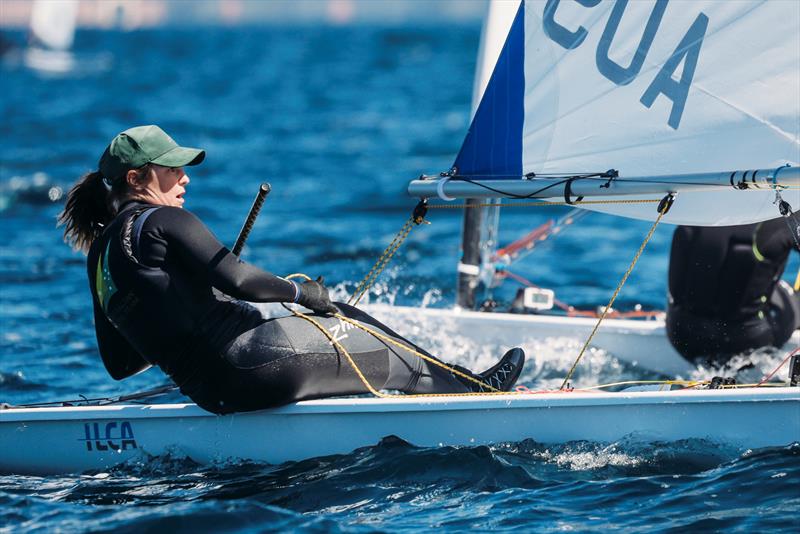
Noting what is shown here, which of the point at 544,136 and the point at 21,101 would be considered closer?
the point at 544,136

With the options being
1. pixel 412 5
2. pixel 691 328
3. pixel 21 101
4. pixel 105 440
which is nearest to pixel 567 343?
pixel 691 328

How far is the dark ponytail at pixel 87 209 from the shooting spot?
12.7 feet

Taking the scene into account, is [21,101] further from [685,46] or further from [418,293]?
[685,46]

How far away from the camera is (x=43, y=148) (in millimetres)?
14266

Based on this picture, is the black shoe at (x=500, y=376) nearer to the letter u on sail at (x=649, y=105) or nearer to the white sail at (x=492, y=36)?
the letter u on sail at (x=649, y=105)

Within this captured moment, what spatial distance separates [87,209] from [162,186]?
12.1 inches

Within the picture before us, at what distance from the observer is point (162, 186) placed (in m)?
3.78

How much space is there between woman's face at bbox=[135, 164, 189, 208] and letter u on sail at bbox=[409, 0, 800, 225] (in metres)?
1.05

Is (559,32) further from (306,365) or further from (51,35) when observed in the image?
(51,35)

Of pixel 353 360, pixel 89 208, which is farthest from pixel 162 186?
pixel 353 360

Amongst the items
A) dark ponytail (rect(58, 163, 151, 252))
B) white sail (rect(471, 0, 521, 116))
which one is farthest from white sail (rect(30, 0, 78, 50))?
dark ponytail (rect(58, 163, 151, 252))

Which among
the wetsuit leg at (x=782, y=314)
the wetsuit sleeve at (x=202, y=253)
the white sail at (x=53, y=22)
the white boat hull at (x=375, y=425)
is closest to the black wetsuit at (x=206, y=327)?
the wetsuit sleeve at (x=202, y=253)

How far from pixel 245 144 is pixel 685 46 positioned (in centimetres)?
1193

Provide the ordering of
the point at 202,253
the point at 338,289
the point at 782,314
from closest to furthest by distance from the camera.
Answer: the point at 202,253
the point at 782,314
the point at 338,289
